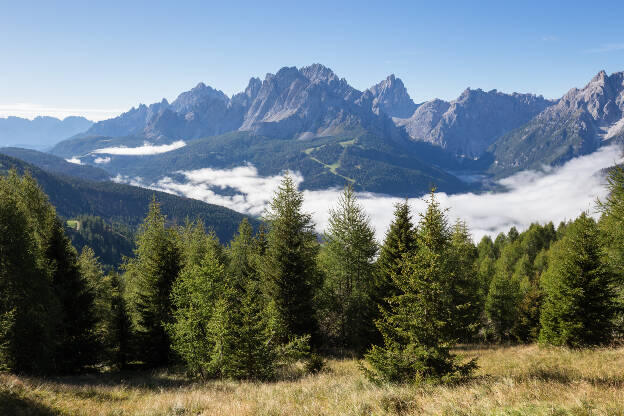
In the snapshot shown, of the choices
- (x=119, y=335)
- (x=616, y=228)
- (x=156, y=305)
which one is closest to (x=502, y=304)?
(x=616, y=228)

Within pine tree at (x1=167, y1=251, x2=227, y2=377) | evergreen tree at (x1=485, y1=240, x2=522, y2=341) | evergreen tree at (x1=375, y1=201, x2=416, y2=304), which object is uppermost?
evergreen tree at (x1=375, y1=201, x2=416, y2=304)

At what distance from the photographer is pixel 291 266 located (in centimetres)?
2223

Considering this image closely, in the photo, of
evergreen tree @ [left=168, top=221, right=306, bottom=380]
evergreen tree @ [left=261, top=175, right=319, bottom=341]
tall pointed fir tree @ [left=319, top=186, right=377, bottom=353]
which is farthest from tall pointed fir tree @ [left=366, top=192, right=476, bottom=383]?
tall pointed fir tree @ [left=319, top=186, right=377, bottom=353]

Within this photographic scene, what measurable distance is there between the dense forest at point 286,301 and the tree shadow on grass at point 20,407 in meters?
7.10

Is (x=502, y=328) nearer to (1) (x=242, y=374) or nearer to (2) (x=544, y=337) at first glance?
(2) (x=544, y=337)

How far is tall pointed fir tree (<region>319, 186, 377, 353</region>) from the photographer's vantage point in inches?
971

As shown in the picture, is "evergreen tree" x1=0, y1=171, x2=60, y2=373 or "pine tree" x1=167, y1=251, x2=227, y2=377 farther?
"evergreen tree" x1=0, y1=171, x2=60, y2=373

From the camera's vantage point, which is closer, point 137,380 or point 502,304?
point 137,380

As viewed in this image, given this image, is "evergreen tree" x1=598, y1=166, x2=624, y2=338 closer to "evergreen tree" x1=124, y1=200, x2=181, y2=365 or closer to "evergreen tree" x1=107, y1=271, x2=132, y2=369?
"evergreen tree" x1=124, y1=200, x2=181, y2=365

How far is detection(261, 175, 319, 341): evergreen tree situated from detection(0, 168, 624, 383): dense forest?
8 cm

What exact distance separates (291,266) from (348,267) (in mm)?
5371

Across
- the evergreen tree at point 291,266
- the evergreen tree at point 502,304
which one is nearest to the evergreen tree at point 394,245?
the evergreen tree at point 291,266

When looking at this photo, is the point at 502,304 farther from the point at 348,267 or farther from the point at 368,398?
the point at 368,398

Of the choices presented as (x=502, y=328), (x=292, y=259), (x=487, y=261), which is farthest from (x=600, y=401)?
(x=487, y=261)
